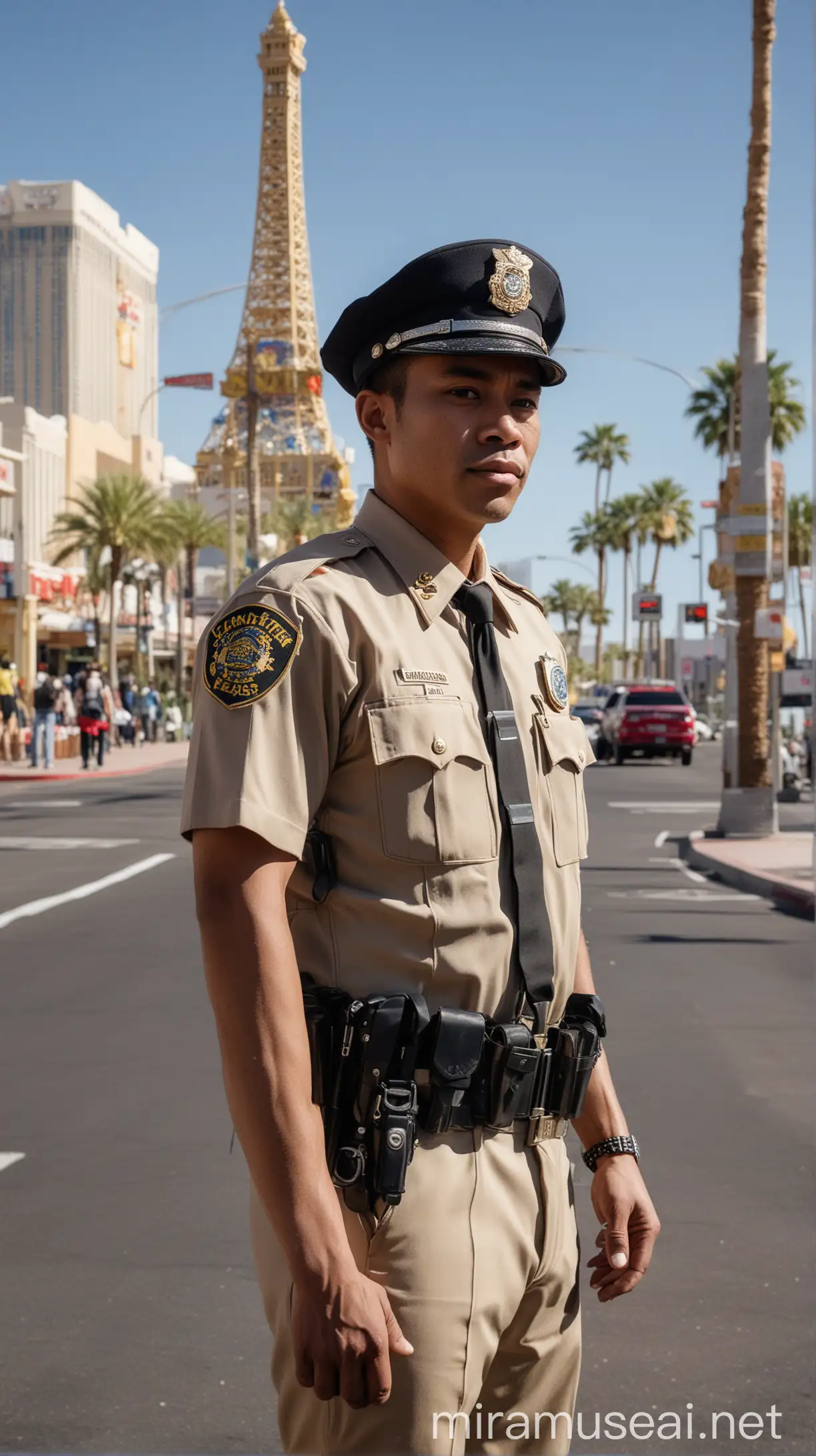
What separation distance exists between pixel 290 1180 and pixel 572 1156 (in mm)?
4685

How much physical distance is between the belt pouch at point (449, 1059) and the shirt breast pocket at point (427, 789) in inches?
8.2

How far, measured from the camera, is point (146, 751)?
48.2 meters

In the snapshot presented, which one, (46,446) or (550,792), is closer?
(550,792)

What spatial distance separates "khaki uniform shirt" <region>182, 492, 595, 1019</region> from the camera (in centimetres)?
240

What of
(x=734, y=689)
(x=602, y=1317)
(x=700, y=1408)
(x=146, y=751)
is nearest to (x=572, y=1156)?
(x=602, y=1317)

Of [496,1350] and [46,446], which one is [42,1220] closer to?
[496,1350]

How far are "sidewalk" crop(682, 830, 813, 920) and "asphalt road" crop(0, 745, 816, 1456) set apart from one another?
2267 millimetres

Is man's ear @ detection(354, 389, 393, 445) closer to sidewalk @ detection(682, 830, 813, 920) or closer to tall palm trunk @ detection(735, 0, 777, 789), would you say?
sidewalk @ detection(682, 830, 813, 920)

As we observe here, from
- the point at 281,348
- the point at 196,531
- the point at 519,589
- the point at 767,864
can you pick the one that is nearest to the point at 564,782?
the point at 519,589

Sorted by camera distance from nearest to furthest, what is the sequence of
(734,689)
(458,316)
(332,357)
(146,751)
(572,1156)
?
(458,316) → (332,357) → (572,1156) → (734,689) → (146,751)

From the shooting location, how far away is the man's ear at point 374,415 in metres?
2.74

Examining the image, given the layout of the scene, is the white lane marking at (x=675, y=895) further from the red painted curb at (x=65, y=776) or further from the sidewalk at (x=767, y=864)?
the red painted curb at (x=65, y=776)

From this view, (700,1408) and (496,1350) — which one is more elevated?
(496,1350)

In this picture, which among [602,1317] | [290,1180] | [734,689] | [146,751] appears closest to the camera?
[290,1180]
